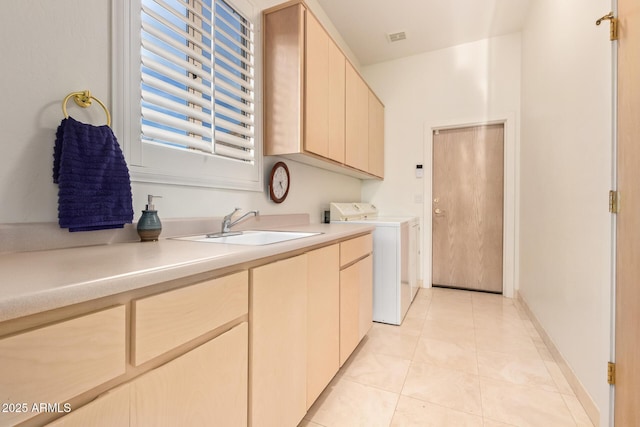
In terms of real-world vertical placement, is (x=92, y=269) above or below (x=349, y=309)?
above

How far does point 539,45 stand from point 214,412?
10.8 feet

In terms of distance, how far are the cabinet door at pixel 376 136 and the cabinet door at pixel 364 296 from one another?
4.63 ft

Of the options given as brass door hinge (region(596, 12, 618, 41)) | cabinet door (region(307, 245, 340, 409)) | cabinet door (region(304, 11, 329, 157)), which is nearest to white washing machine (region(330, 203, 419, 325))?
cabinet door (region(304, 11, 329, 157))

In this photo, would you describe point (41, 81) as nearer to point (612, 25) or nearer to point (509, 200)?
point (612, 25)

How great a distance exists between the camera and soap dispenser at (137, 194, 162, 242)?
1092 mm

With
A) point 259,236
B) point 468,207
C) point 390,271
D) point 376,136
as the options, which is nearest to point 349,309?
point 259,236

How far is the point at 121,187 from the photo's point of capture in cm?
103

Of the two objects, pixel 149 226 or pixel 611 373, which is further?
pixel 611 373

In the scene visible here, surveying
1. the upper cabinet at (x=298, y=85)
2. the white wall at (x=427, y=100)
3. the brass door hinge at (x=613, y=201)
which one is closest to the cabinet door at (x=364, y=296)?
the upper cabinet at (x=298, y=85)

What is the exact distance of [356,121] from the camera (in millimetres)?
2725

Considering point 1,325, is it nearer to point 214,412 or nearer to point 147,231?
point 214,412

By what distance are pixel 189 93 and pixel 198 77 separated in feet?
0.48

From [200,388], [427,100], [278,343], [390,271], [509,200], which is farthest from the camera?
[427,100]

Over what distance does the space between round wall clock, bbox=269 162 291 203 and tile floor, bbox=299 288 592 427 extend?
3.94ft
